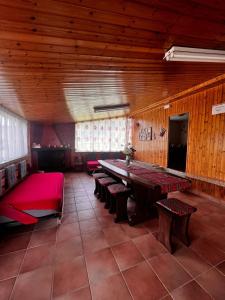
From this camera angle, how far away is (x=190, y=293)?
4.57ft

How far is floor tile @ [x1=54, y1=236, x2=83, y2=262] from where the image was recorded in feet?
6.01

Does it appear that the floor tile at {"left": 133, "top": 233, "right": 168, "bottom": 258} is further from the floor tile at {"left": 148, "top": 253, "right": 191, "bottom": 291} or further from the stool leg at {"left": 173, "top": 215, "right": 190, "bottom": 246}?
the stool leg at {"left": 173, "top": 215, "right": 190, "bottom": 246}

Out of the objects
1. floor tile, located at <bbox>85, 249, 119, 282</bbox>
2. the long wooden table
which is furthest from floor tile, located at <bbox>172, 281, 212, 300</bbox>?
the long wooden table

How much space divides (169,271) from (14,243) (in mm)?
2090

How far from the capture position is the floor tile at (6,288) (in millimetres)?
1370

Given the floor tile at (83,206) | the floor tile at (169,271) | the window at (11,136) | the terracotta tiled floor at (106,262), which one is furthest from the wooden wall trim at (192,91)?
the window at (11,136)

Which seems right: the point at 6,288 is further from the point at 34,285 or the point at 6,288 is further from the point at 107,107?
the point at 107,107

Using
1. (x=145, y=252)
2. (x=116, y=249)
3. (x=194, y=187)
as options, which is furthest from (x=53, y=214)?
(x=194, y=187)

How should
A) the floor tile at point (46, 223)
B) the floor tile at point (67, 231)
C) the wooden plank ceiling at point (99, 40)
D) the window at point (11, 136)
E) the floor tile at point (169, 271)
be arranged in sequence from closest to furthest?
the wooden plank ceiling at point (99, 40)
the floor tile at point (169, 271)
the floor tile at point (67, 231)
the floor tile at point (46, 223)
the window at point (11, 136)

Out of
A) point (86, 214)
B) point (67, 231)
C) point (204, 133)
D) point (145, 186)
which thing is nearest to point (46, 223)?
point (67, 231)

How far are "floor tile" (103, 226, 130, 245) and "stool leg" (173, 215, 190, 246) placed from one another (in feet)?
2.46

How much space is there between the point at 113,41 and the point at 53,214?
286cm

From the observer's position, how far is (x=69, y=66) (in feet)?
6.86

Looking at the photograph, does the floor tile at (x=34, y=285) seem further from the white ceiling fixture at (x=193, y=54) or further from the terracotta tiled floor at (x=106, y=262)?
the white ceiling fixture at (x=193, y=54)
